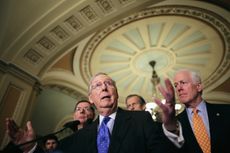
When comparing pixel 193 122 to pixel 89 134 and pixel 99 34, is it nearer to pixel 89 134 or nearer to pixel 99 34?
pixel 89 134

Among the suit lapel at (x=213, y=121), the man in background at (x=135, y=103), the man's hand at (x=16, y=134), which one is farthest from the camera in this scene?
the man in background at (x=135, y=103)

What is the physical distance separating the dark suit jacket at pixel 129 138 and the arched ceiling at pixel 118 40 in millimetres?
3557

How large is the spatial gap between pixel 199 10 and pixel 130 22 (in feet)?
5.28

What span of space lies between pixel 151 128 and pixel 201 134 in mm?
595

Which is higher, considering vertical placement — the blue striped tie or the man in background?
the man in background

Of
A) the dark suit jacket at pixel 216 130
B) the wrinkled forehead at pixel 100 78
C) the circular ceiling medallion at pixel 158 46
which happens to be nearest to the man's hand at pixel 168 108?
the dark suit jacket at pixel 216 130

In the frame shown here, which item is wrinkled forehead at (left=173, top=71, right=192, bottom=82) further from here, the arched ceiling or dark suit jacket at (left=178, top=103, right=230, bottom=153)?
the arched ceiling

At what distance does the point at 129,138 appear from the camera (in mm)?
1464

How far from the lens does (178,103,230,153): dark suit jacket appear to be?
5.77 feet

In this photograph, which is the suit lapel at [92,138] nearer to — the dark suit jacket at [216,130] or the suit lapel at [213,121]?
the dark suit jacket at [216,130]

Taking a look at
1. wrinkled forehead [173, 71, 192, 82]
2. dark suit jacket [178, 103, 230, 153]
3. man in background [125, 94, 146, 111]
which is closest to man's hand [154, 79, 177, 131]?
dark suit jacket [178, 103, 230, 153]

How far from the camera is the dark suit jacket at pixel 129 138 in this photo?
1.39m

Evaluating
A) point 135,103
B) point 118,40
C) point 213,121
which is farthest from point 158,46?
point 213,121

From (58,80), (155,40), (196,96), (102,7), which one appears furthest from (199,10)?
(58,80)
